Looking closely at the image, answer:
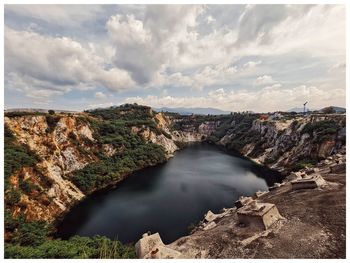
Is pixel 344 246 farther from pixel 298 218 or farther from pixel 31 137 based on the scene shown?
pixel 31 137

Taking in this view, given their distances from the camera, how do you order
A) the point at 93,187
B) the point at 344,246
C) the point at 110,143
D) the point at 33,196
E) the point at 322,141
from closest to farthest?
the point at 344,246, the point at 33,196, the point at 93,187, the point at 322,141, the point at 110,143

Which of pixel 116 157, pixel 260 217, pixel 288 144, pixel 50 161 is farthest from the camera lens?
pixel 288 144

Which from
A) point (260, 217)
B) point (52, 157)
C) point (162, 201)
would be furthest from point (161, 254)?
point (52, 157)

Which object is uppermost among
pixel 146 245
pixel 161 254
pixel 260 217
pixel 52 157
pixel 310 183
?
pixel 310 183

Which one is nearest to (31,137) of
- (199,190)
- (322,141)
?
(199,190)

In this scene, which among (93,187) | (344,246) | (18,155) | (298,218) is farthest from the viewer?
(93,187)

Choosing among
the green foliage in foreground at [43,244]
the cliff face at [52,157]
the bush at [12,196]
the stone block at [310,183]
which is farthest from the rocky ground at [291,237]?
the cliff face at [52,157]

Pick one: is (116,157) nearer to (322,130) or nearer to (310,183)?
(310,183)
